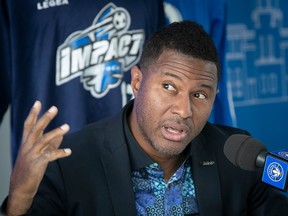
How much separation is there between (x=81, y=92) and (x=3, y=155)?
50 cm

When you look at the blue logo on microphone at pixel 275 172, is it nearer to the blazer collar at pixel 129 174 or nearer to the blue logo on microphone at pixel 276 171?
the blue logo on microphone at pixel 276 171

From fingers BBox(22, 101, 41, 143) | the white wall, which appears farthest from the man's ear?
the white wall

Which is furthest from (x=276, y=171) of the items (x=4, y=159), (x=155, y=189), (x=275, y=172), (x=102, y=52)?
(x=4, y=159)

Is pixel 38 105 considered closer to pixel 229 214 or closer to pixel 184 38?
pixel 184 38

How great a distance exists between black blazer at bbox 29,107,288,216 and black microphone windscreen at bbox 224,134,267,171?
333mm

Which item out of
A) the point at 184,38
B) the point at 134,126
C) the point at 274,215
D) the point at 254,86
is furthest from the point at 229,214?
the point at 254,86

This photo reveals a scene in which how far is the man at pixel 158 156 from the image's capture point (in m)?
1.33

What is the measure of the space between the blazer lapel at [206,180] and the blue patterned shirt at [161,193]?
2 cm

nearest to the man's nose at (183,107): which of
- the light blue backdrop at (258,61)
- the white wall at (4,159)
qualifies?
the white wall at (4,159)

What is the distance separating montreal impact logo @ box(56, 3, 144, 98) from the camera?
1706 mm

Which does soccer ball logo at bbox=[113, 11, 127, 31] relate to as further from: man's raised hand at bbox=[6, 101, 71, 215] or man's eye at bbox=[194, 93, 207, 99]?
man's raised hand at bbox=[6, 101, 71, 215]

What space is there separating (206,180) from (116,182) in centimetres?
27

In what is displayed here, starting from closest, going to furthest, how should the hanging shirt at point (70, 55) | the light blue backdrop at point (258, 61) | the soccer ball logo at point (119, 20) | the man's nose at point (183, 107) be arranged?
the man's nose at point (183, 107)
the hanging shirt at point (70, 55)
the soccer ball logo at point (119, 20)
the light blue backdrop at point (258, 61)

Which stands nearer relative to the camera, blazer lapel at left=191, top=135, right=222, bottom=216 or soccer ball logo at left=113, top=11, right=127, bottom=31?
blazer lapel at left=191, top=135, right=222, bottom=216
